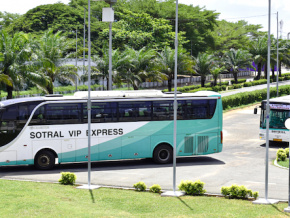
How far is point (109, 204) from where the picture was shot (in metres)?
14.3

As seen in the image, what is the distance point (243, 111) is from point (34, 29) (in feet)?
165

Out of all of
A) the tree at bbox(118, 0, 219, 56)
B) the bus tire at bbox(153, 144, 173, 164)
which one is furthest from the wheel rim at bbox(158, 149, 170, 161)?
the tree at bbox(118, 0, 219, 56)

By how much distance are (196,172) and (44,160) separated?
6.98m

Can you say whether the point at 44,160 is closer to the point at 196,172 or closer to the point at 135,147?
the point at 135,147

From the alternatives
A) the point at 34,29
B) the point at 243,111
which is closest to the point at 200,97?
the point at 243,111

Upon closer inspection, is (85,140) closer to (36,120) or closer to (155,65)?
(36,120)

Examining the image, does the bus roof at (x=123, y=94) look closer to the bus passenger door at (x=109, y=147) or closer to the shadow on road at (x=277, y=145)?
the bus passenger door at (x=109, y=147)

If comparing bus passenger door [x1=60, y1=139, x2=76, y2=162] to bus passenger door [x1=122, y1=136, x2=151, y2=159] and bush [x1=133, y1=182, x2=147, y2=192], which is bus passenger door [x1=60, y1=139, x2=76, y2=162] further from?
bush [x1=133, y1=182, x2=147, y2=192]

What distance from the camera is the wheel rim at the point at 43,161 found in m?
21.7

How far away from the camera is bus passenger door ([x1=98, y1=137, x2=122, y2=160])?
882 inches

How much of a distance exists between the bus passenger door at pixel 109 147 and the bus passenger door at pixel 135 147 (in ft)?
0.82

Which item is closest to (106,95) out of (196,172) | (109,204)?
(196,172)

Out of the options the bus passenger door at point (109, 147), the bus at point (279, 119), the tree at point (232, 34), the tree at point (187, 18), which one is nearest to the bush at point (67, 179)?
the bus passenger door at point (109, 147)

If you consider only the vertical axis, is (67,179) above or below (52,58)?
below
